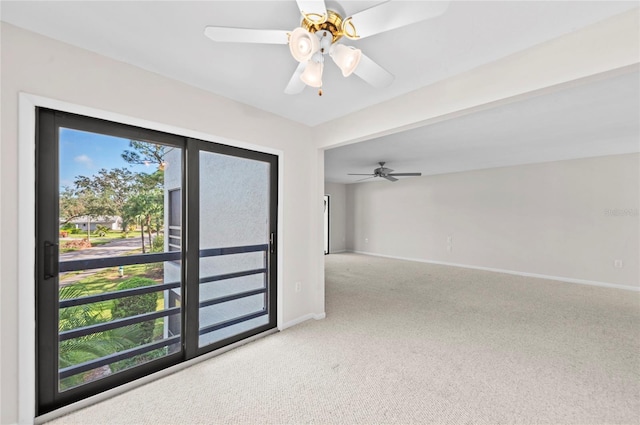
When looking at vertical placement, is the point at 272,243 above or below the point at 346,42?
below

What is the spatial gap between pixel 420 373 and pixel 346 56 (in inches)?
91.1

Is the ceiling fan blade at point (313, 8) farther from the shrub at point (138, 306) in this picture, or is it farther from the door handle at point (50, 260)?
the shrub at point (138, 306)

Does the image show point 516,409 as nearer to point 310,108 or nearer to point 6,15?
point 310,108

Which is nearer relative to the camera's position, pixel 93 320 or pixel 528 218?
pixel 93 320

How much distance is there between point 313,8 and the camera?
3.70 feet

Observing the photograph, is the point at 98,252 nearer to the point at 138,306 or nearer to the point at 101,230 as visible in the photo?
the point at 101,230

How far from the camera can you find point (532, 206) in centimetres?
546

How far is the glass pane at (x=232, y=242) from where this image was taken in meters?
2.45

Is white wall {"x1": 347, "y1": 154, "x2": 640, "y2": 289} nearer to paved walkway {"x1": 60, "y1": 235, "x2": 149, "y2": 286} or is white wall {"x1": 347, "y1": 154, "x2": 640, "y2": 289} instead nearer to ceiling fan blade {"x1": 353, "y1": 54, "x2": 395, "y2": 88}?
ceiling fan blade {"x1": 353, "y1": 54, "x2": 395, "y2": 88}

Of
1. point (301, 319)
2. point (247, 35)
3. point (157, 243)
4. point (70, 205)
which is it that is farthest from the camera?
point (301, 319)

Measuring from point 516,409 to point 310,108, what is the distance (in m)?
2.89

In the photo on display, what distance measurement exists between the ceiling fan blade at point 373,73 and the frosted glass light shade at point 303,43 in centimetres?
34

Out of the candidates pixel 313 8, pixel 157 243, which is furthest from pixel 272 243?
pixel 313 8

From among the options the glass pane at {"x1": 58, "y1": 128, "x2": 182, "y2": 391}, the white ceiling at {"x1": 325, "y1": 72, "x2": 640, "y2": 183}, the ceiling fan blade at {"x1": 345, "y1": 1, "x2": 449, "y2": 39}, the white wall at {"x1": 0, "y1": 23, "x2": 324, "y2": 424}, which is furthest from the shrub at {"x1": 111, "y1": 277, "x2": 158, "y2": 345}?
the white ceiling at {"x1": 325, "y1": 72, "x2": 640, "y2": 183}
